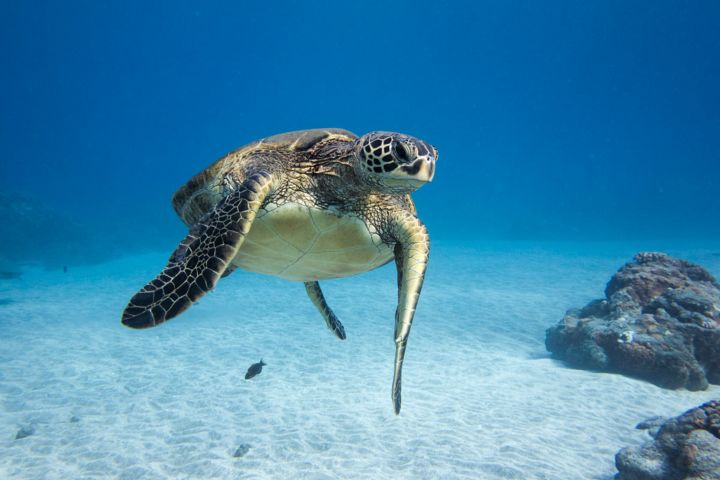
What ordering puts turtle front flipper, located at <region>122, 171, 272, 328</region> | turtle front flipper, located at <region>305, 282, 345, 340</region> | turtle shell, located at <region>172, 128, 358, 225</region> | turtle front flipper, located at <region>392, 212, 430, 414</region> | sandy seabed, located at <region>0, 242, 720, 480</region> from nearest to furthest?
turtle front flipper, located at <region>122, 171, 272, 328</region> < turtle front flipper, located at <region>392, 212, 430, 414</region> < turtle shell, located at <region>172, 128, 358, 225</region> < sandy seabed, located at <region>0, 242, 720, 480</region> < turtle front flipper, located at <region>305, 282, 345, 340</region>

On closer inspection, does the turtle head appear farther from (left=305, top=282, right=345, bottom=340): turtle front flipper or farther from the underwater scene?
(left=305, top=282, right=345, bottom=340): turtle front flipper

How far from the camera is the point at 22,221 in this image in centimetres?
2716

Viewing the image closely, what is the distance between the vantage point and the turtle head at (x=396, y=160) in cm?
266

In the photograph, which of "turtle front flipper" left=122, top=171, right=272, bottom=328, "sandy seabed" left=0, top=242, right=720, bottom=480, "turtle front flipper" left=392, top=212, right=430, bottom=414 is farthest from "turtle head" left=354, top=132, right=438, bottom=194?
"sandy seabed" left=0, top=242, right=720, bottom=480

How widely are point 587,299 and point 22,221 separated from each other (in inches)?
1432

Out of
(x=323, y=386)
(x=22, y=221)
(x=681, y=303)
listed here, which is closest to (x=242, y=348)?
(x=323, y=386)

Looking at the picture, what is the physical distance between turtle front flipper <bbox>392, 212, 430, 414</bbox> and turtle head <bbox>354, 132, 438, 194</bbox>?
0.53 m

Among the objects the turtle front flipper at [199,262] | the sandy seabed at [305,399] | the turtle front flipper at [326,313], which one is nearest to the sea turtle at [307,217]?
the turtle front flipper at [199,262]

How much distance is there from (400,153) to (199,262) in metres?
1.59

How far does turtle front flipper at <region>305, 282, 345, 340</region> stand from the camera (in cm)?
520

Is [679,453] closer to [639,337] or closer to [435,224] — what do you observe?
[639,337]

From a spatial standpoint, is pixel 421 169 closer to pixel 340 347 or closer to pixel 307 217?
pixel 307 217

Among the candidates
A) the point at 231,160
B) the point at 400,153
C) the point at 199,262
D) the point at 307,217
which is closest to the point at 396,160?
the point at 400,153

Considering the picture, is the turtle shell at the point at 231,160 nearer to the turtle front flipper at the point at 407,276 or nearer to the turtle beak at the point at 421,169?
the turtle front flipper at the point at 407,276
